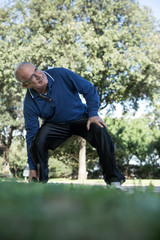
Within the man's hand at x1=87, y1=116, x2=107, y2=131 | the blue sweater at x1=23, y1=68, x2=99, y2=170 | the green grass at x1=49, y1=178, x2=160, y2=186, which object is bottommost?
the green grass at x1=49, y1=178, x2=160, y2=186

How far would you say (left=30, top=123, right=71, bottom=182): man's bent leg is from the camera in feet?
14.6

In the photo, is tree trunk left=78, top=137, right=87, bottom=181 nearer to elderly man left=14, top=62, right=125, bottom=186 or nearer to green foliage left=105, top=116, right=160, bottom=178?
elderly man left=14, top=62, right=125, bottom=186

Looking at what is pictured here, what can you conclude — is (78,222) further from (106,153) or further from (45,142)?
(45,142)

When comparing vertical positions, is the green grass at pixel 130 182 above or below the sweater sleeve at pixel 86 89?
below

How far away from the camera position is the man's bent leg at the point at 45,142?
446 cm

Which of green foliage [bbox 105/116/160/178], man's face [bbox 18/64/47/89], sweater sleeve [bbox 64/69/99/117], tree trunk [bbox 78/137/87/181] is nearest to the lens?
man's face [bbox 18/64/47/89]

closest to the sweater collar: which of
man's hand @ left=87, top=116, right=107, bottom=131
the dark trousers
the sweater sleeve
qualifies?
the sweater sleeve

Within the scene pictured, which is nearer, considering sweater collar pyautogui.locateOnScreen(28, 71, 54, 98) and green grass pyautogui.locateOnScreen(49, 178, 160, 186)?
green grass pyautogui.locateOnScreen(49, 178, 160, 186)

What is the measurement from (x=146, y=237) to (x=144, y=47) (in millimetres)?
20480

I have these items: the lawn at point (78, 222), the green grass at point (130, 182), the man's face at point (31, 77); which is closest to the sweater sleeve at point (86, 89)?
the man's face at point (31, 77)

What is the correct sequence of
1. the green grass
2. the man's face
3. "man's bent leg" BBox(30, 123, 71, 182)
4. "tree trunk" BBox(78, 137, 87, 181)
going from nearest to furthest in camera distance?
the green grass < the man's face < "man's bent leg" BBox(30, 123, 71, 182) < "tree trunk" BBox(78, 137, 87, 181)

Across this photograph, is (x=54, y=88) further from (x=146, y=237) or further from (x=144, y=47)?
(x=144, y=47)

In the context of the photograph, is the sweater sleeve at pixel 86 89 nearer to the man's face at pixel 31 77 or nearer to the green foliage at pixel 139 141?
the man's face at pixel 31 77

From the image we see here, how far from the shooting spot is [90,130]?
4.63 meters
